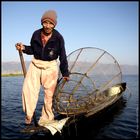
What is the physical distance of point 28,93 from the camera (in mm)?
5902

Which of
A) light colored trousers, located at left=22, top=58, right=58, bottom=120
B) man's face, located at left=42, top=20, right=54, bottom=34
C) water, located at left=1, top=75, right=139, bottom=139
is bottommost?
water, located at left=1, top=75, right=139, bottom=139

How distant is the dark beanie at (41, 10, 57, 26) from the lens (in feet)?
18.4

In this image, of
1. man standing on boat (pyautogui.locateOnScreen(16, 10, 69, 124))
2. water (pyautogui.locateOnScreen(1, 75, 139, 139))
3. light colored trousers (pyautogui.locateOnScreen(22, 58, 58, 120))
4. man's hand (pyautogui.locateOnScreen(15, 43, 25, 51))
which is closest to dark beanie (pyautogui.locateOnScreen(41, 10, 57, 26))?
man standing on boat (pyautogui.locateOnScreen(16, 10, 69, 124))

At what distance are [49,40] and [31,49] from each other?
0.58 metres

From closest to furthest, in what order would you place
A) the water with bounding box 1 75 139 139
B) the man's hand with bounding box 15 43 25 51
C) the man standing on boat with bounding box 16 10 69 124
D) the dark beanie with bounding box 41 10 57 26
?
the dark beanie with bounding box 41 10 57 26 → the man standing on boat with bounding box 16 10 69 124 → the man's hand with bounding box 15 43 25 51 → the water with bounding box 1 75 139 139

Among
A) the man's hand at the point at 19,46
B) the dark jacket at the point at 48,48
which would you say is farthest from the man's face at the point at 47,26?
the man's hand at the point at 19,46

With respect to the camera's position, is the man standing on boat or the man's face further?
the man standing on boat

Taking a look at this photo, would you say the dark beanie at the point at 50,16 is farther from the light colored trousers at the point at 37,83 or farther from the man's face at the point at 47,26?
the light colored trousers at the point at 37,83

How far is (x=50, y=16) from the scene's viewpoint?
18.4ft

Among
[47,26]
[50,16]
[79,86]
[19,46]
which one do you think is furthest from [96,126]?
[50,16]

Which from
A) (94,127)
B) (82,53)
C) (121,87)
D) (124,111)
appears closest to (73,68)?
(82,53)

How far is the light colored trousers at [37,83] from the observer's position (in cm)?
591

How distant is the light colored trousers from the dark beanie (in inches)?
41.7

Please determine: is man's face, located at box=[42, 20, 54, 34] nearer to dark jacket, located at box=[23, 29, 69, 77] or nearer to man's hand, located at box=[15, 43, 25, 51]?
dark jacket, located at box=[23, 29, 69, 77]
